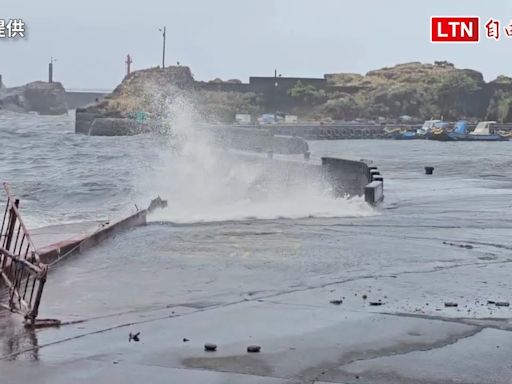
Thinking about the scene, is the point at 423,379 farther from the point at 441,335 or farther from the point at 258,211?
the point at 258,211

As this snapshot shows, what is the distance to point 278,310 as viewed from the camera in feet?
27.2

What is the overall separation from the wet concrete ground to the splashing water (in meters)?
3.77

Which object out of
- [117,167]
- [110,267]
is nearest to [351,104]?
[117,167]

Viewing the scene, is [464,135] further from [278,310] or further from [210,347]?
[210,347]

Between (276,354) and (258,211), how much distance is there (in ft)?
40.7

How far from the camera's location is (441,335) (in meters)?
7.27

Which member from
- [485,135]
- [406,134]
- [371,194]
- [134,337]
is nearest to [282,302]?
[134,337]

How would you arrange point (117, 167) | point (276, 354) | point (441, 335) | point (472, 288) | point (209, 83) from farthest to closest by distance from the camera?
1. point (209, 83)
2. point (117, 167)
3. point (472, 288)
4. point (441, 335)
5. point (276, 354)

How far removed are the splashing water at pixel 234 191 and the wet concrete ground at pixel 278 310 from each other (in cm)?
377

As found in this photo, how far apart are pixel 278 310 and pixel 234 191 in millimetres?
17322

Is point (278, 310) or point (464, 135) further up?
point (464, 135)

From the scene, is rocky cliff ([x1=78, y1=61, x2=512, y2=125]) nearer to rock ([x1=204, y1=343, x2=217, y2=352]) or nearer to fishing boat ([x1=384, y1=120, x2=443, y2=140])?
fishing boat ([x1=384, y1=120, x2=443, y2=140])

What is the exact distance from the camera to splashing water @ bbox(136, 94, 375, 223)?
18.5m

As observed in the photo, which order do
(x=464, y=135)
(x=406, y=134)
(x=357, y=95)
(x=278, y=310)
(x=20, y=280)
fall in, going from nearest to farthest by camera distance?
(x=278, y=310) < (x=20, y=280) < (x=464, y=135) < (x=406, y=134) < (x=357, y=95)
